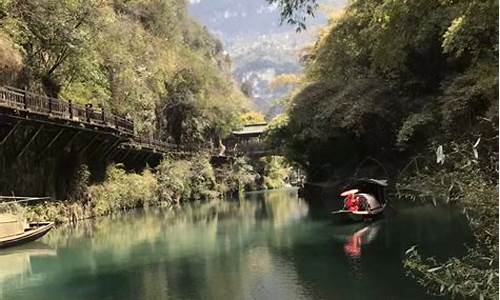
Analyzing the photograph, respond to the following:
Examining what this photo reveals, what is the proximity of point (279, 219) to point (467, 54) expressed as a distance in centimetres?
1094

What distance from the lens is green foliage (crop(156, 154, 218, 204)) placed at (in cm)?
4075

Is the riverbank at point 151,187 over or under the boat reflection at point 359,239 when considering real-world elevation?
over

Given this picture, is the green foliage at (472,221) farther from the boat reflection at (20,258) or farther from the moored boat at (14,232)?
the moored boat at (14,232)

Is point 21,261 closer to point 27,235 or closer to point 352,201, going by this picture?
point 27,235

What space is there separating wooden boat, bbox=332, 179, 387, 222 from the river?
1.90ft

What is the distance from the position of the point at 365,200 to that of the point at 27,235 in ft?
38.3

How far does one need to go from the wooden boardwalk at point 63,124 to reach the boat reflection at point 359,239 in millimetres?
12050

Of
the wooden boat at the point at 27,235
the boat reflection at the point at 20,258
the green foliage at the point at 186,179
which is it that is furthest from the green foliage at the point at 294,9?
the green foliage at the point at 186,179

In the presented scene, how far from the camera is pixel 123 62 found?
32750 millimetres

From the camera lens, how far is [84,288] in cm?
1192

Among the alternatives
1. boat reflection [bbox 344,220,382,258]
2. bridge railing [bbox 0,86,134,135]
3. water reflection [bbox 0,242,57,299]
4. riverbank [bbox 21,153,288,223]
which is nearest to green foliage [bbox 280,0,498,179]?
boat reflection [bbox 344,220,382,258]

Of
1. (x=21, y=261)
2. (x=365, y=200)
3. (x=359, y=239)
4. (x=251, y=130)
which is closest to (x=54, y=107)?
(x=21, y=261)

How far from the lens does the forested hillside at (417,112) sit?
5828 mm

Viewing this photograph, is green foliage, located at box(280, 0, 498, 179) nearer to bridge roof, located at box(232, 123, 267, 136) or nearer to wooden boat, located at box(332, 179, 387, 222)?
wooden boat, located at box(332, 179, 387, 222)
